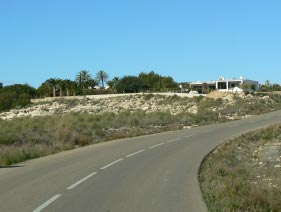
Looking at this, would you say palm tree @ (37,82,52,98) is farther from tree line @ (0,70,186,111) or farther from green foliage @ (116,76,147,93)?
green foliage @ (116,76,147,93)

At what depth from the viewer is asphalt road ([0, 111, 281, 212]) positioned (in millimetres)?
9992

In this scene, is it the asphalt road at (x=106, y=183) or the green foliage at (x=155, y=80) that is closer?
the asphalt road at (x=106, y=183)

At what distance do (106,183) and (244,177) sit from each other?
4009 millimetres

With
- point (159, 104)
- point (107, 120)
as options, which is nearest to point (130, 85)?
point (159, 104)

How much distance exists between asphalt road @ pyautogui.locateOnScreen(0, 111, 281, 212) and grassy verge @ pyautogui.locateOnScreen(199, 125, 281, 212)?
1.26ft

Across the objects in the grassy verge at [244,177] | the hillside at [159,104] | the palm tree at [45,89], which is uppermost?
the palm tree at [45,89]

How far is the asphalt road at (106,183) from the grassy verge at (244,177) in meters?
0.38

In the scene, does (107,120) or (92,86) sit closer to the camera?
(107,120)

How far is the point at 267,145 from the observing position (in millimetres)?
28172

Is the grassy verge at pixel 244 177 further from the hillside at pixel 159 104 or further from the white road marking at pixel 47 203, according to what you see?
the hillside at pixel 159 104

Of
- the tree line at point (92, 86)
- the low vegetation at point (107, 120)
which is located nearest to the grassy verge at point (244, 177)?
the low vegetation at point (107, 120)

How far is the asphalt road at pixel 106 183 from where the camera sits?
393 inches

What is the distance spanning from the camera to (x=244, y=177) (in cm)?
1430

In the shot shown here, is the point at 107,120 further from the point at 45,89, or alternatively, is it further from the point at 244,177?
the point at 45,89
